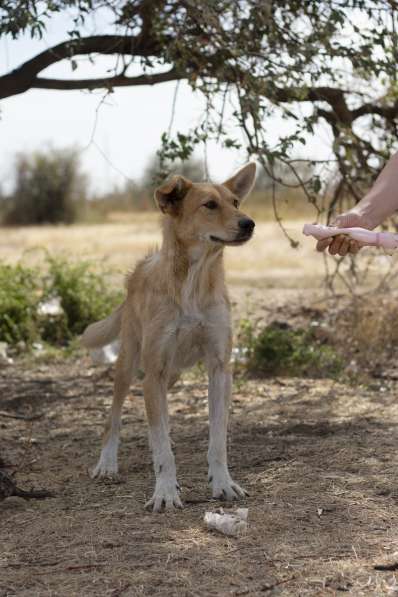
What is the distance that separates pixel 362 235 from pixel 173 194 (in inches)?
53.7

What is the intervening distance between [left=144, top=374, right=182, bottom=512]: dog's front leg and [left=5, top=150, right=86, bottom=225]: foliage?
20804mm

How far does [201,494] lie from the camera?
482cm

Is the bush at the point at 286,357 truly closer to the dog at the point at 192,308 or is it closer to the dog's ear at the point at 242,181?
the dog's ear at the point at 242,181

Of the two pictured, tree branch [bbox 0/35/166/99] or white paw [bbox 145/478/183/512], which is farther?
tree branch [bbox 0/35/166/99]

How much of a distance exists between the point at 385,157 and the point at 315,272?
571cm

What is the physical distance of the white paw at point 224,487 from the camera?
4668 mm

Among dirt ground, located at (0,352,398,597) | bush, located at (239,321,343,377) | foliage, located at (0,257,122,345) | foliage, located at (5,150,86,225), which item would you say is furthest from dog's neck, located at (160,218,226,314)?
foliage, located at (5,150,86,225)

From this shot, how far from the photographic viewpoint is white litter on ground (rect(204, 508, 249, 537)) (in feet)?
13.4

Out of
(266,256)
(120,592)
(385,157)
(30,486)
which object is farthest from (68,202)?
(120,592)

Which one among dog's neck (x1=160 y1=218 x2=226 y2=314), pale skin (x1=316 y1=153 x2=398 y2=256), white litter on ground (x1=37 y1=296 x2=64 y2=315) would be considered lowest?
white litter on ground (x1=37 y1=296 x2=64 y2=315)

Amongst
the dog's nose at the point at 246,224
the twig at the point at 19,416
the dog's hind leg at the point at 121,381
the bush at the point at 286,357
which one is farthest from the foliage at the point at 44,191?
the dog's nose at the point at 246,224

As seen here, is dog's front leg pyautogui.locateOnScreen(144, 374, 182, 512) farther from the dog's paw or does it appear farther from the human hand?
the human hand

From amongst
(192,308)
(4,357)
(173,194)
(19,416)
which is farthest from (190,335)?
(4,357)

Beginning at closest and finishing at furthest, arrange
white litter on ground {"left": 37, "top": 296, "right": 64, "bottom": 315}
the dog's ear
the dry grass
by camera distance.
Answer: the dog's ear → white litter on ground {"left": 37, "top": 296, "right": 64, "bottom": 315} → the dry grass
